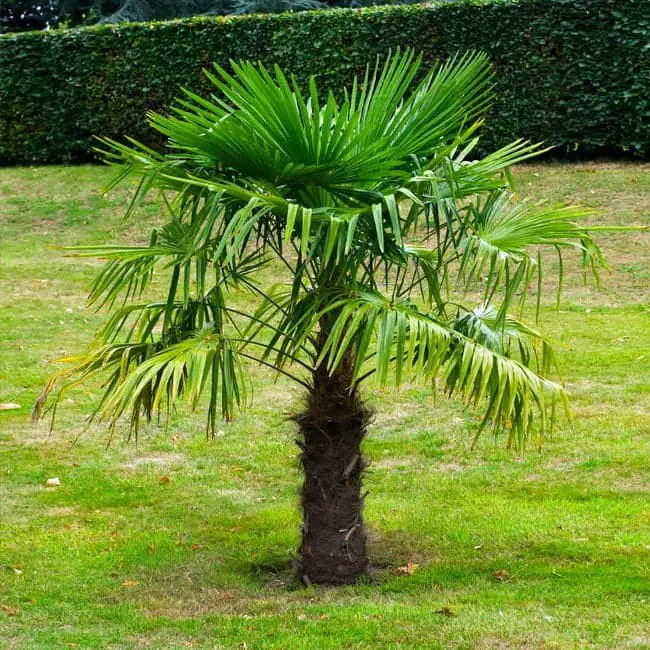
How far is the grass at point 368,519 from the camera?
4.93 metres

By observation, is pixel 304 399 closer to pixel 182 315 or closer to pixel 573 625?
pixel 182 315

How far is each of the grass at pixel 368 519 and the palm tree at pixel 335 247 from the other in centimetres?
66

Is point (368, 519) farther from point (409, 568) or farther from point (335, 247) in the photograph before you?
point (335, 247)

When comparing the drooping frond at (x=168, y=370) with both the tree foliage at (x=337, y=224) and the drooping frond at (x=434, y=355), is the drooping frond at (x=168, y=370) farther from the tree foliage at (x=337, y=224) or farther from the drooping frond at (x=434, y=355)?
the drooping frond at (x=434, y=355)

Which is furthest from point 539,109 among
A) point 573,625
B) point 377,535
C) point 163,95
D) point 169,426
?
point 573,625

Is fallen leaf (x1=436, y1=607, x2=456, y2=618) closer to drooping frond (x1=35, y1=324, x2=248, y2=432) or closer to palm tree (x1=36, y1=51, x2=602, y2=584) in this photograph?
palm tree (x1=36, y1=51, x2=602, y2=584)

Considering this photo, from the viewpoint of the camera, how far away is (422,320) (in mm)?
4902

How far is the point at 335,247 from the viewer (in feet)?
17.0

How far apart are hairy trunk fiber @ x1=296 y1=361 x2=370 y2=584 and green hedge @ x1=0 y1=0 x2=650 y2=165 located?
1098 cm

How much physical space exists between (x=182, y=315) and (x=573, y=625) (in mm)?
2550

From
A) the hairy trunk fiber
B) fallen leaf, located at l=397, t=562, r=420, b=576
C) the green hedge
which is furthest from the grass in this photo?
the green hedge

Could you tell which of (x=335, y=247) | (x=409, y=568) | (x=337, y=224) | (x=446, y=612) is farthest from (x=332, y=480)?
(x=337, y=224)

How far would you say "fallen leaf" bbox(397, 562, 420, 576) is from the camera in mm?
5789

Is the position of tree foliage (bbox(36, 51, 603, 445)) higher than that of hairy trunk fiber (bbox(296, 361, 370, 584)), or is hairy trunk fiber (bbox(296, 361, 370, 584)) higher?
tree foliage (bbox(36, 51, 603, 445))
